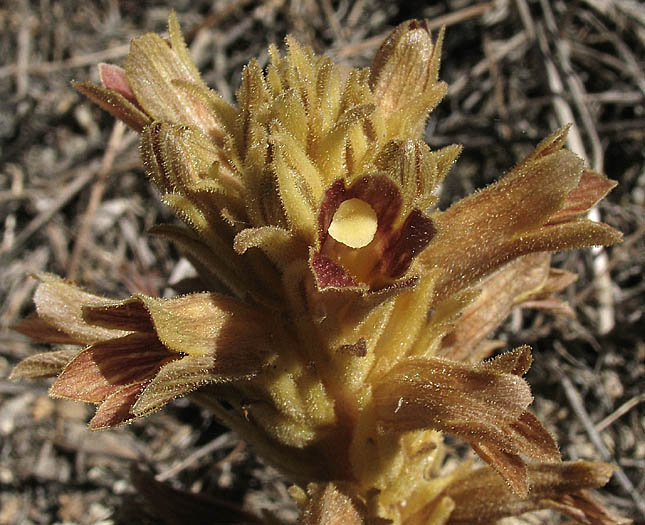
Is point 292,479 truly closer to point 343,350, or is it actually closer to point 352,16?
point 343,350

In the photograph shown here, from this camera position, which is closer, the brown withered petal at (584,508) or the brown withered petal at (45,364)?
the brown withered petal at (45,364)

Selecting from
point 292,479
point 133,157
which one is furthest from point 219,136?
point 133,157

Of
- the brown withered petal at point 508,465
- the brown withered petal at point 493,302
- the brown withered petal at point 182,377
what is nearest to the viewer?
the brown withered petal at point 182,377

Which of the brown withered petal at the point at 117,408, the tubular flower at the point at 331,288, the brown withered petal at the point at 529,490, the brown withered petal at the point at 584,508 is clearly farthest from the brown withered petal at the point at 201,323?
the brown withered petal at the point at 584,508

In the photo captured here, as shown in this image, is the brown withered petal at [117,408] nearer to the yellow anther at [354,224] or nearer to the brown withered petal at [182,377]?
the brown withered petal at [182,377]

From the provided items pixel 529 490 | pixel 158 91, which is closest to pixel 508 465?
pixel 529 490

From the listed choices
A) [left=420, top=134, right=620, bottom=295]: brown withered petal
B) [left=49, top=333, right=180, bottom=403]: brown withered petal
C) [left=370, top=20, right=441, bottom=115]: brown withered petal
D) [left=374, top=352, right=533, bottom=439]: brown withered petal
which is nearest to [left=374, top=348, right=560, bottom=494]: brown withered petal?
[left=374, top=352, right=533, bottom=439]: brown withered petal
